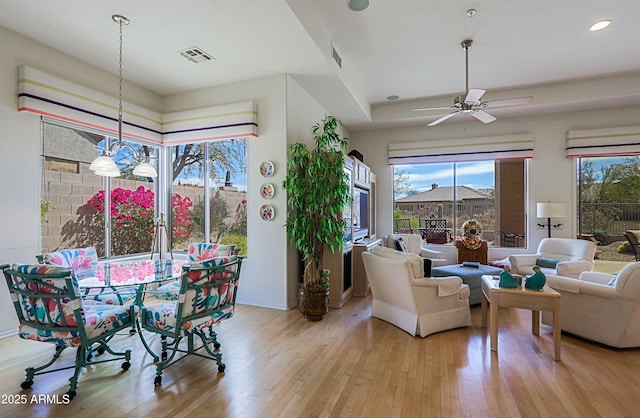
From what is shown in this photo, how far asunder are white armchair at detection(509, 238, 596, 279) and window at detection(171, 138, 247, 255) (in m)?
4.07

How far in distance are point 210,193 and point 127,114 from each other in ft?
4.93

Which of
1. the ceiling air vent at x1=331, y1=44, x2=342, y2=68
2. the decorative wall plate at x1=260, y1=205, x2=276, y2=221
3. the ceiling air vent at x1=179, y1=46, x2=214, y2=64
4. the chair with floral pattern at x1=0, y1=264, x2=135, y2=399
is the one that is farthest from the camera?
the decorative wall plate at x1=260, y1=205, x2=276, y2=221

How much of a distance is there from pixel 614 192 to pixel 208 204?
22.1ft

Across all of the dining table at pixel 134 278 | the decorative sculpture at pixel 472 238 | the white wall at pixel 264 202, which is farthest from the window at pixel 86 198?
the decorative sculpture at pixel 472 238

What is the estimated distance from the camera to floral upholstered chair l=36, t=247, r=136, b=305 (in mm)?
2691

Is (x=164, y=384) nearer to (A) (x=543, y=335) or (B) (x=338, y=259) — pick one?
(B) (x=338, y=259)

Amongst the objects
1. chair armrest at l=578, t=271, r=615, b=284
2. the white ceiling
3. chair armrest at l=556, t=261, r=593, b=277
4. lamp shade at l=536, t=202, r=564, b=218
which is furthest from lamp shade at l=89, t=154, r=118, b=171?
lamp shade at l=536, t=202, r=564, b=218

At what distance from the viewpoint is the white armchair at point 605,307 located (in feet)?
8.97

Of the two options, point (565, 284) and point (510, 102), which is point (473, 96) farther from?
point (565, 284)

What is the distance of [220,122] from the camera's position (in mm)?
4348

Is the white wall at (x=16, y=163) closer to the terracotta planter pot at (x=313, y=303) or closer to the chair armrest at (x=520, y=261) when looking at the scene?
the terracotta planter pot at (x=313, y=303)

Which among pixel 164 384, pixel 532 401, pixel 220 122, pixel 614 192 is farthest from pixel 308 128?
pixel 614 192

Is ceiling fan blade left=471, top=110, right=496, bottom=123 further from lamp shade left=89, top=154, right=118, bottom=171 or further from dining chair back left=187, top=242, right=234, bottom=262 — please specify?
lamp shade left=89, top=154, right=118, bottom=171

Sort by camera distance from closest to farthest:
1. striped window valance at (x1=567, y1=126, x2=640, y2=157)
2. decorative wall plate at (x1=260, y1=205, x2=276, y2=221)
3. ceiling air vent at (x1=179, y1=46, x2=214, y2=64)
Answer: ceiling air vent at (x1=179, y1=46, x2=214, y2=64) < decorative wall plate at (x1=260, y1=205, x2=276, y2=221) < striped window valance at (x1=567, y1=126, x2=640, y2=157)
